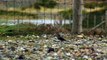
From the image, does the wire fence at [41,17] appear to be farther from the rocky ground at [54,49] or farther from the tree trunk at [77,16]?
the rocky ground at [54,49]

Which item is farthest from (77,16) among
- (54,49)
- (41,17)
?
(41,17)

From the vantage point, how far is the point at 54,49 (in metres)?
9.20

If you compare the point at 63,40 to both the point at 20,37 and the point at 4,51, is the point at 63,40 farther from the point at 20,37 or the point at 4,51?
the point at 4,51

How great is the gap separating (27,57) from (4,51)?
847mm

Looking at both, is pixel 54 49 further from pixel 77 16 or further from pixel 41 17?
pixel 41 17

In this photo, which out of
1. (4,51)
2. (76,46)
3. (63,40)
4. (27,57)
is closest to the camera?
(27,57)

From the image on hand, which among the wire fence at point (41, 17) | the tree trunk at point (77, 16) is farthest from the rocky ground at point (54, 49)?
the wire fence at point (41, 17)

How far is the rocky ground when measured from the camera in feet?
27.8

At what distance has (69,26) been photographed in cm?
1292

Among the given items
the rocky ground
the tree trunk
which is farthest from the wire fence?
the rocky ground

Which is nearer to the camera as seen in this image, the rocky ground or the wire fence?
the rocky ground

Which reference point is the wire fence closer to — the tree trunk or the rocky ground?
the tree trunk

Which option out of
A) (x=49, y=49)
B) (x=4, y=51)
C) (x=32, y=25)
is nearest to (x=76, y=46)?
(x=49, y=49)

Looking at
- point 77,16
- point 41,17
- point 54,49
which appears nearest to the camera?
point 54,49
